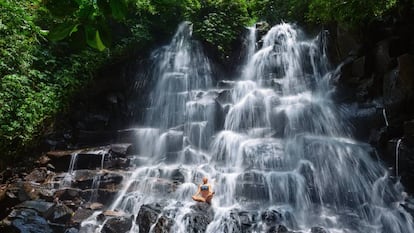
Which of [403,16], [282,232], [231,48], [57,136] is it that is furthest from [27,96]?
[403,16]

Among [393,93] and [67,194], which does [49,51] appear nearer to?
[67,194]

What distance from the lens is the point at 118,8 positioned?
145cm

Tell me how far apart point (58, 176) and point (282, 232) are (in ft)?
19.7

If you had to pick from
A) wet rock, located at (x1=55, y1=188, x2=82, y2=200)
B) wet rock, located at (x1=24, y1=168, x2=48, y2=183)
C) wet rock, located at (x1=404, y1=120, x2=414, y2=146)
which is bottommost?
wet rock, located at (x1=55, y1=188, x2=82, y2=200)

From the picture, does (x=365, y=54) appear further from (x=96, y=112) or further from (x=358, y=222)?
(x=96, y=112)

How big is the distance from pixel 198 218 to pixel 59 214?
3081 mm

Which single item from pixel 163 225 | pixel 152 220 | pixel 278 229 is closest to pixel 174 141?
pixel 152 220

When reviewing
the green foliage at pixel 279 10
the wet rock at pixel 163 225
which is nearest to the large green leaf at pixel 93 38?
the wet rock at pixel 163 225

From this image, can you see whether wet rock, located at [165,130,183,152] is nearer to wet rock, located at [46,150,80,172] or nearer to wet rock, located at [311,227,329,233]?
wet rock, located at [46,150,80,172]

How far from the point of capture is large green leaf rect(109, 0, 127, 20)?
1444mm

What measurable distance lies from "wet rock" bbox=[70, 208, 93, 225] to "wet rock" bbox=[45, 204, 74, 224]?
0.11 m

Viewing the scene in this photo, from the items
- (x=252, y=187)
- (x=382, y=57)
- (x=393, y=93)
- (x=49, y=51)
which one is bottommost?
(x=252, y=187)

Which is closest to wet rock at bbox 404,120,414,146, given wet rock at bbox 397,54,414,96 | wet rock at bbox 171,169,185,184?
wet rock at bbox 397,54,414,96

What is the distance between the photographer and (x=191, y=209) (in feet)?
21.1
